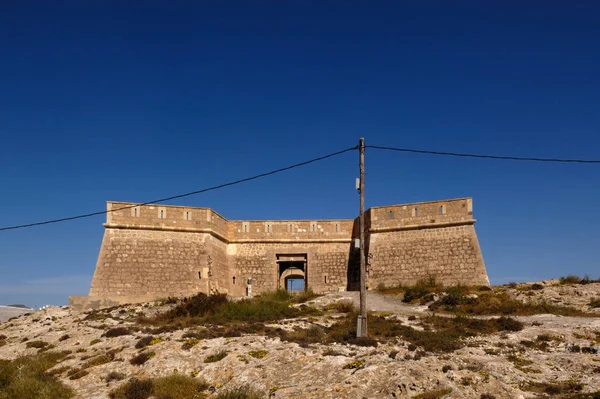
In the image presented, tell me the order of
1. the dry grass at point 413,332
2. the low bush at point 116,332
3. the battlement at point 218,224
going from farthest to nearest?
the battlement at point 218,224 → the low bush at point 116,332 → the dry grass at point 413,332

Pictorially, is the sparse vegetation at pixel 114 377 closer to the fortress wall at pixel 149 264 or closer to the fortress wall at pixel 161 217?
the fortress wall at pixel 149 264

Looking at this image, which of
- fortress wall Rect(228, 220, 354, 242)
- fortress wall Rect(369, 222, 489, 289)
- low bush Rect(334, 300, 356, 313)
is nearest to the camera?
low bush Rect(334, 300, 356, 313)

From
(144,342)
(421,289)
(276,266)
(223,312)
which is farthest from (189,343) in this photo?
(276,266)

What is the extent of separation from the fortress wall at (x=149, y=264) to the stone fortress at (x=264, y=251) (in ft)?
0.21

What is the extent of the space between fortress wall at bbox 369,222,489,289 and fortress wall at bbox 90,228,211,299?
487 inches

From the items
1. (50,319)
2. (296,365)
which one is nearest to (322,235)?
(50,319)

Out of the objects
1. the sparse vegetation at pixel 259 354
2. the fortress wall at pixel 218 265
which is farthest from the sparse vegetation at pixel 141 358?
the fortress wall at pixel 218 265

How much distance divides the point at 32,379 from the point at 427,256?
24408mm

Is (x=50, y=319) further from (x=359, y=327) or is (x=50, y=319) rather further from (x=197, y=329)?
(x=359, y=327)

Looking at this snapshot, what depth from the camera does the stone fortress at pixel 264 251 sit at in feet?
99.8

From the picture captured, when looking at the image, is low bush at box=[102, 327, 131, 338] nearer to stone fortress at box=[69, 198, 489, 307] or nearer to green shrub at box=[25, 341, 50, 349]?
green shrub at box=[25, 341, 50, 349]

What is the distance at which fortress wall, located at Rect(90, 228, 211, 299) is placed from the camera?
3016 cm

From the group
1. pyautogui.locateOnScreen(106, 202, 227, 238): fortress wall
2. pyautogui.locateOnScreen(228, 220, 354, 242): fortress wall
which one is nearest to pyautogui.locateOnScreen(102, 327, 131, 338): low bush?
pyautogui.locateOnScreen(106, 202, 227, 238): fortress wall

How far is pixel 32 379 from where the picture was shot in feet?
44.9
